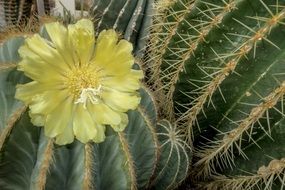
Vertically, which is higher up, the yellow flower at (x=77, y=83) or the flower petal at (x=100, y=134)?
the yellow flower at (x=77, y=83)

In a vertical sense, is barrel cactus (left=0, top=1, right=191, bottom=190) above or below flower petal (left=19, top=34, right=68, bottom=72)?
below

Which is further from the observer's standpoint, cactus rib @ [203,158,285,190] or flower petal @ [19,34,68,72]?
cactus rib @ [203,158,285,190]

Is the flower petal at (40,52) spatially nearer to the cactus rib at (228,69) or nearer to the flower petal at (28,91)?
the flower petal at (28,91)

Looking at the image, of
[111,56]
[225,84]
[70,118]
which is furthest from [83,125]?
[225,84]

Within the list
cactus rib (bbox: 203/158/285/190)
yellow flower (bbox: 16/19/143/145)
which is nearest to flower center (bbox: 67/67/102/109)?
yellow flower (bbox: 16/19/143/145)

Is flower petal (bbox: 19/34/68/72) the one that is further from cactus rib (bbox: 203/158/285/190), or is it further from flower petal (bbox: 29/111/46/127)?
cactus rib (bbox: 203/158/285/190)

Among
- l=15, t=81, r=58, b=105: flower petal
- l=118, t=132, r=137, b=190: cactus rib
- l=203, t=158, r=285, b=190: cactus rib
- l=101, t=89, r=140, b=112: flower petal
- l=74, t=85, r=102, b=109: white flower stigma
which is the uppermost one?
l=15, t=81, r=58, b=105: flower petal

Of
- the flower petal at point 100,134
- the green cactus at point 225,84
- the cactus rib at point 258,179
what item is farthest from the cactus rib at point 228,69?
the flower petal at point 100,134

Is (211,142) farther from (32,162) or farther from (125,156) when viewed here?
(32,162)
